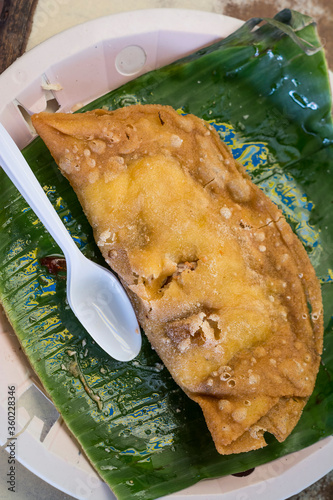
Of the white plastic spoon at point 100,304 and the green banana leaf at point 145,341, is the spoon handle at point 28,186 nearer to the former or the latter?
the white plastic spoon at point 100,304

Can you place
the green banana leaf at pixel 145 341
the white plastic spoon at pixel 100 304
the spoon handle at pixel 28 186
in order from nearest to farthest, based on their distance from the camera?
the spoon handle at pixel 28 186, the white plastic spoon at pixel 100 304, the green banana leaf at pixel 145 341

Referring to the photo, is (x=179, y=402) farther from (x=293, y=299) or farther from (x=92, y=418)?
(x=293, y=299)

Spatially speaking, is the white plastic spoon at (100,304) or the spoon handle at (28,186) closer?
the spoon handle at (28,186)

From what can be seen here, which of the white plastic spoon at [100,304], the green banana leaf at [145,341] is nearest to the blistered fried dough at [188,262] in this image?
the white plastic spoon at [100,304]

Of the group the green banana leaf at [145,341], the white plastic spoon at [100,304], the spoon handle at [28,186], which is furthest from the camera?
the green banana leaf at [145,341]

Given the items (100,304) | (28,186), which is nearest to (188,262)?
(100,304)

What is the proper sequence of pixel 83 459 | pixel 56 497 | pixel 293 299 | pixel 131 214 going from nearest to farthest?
pixel 131 214
pixel 293 299
pixel 83 459
pixel 56 497

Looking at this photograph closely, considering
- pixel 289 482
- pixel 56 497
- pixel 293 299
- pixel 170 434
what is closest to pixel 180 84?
pixel 293 299
